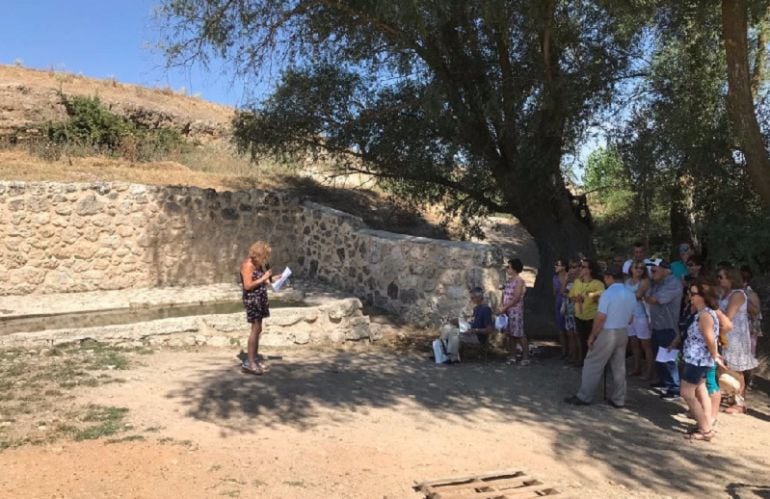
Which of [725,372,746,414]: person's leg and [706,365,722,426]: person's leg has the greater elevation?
[706,365,722,426]: person's leg

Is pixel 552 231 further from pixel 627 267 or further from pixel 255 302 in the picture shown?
pixel 255 302

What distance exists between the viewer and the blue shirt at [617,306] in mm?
6906

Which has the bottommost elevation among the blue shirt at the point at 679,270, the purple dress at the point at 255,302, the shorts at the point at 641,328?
the shorts at the point at 641,328

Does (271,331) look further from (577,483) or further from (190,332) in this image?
(577,483)

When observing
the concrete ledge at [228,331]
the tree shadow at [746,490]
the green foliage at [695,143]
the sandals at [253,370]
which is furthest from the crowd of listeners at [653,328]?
the sandals at [253,370]

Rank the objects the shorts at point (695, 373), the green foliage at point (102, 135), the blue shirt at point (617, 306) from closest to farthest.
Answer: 1. the shorts at point (695, 373)
2. the blue shirt at point (617, 306)
3. the green foliage at point (102, 135)

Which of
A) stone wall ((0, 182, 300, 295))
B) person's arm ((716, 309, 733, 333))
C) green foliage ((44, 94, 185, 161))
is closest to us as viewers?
person's arm ((716, 309, 733, 333))

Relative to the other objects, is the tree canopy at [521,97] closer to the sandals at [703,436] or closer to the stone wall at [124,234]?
the stone wall at [124,234]

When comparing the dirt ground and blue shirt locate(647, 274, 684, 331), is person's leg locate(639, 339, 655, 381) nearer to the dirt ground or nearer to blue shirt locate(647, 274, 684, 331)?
the dirt ground

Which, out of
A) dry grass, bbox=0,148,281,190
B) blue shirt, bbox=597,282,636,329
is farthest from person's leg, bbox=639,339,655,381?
dry grass, bbox=0,148,281,190

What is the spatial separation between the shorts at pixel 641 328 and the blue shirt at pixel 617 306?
1149 mm

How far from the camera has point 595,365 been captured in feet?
23.4

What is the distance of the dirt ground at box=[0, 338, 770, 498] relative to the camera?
14.9ft

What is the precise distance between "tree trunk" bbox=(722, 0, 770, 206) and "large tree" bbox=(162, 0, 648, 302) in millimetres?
1244
